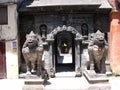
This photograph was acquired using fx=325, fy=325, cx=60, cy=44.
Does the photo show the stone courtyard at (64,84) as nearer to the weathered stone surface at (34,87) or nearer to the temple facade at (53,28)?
the weathered stone surface at (34,87)

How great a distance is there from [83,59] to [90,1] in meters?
3.59

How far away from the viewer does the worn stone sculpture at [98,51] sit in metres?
14.4

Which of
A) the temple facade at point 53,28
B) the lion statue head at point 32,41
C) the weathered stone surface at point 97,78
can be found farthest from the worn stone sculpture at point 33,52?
the temple facade at point 53,28

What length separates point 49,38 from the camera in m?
19.8

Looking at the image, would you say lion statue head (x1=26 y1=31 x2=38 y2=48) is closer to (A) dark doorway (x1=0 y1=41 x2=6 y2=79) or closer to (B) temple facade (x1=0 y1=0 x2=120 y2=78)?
(B) temple facade (x1=0 y1=0 x2=120 y2=78)

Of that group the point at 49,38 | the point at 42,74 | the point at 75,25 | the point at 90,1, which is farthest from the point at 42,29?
the point at 42,74

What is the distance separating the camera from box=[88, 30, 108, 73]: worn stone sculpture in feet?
47.3

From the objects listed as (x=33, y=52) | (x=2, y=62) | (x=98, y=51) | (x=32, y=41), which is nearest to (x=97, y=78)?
(x=98, y=51)

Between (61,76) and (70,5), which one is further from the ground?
(70,5)

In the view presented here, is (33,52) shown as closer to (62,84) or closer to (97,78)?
(62,84)

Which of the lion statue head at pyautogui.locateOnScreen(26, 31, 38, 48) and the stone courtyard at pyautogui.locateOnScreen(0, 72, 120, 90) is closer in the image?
the stone courtyard at pyautogui.locateOnScreen(0, 72, 120, 90)

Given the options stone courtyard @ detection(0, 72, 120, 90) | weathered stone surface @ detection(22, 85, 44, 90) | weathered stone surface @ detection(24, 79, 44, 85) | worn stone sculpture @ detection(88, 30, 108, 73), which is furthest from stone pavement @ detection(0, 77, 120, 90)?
worn stone sculpture @ detection(88, 30, 108, 73)

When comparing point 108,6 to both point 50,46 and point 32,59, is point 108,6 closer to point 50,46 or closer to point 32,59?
point 50,46

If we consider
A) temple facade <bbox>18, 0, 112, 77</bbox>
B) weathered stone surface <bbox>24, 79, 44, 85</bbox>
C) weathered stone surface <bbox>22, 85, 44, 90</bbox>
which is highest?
temple facade <bbox>18, 0, 112, 77</bbox>
